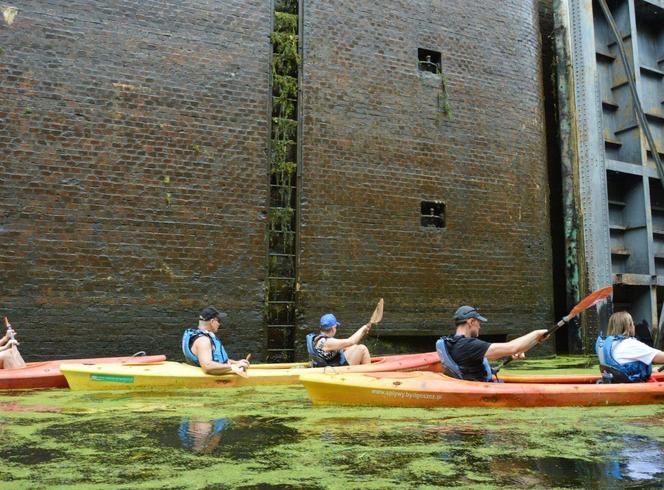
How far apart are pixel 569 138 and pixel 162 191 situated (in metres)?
8.05

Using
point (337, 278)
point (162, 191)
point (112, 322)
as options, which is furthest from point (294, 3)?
point (112, 322)

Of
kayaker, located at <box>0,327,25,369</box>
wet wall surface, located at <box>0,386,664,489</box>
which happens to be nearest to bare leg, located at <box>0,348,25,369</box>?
kayaker, located at <box>0,327,25,369</box>

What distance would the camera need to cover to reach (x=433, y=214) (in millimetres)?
10531

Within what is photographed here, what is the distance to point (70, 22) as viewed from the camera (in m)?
8.41

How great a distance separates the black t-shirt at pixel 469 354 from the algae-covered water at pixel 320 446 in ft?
1.34

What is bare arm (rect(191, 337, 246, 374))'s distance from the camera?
20.3 feet

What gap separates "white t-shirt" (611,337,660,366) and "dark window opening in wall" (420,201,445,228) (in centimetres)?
546

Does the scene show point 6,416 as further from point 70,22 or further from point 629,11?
point 629,11

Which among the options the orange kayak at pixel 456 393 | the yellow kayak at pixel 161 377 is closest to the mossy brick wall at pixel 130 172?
the yellow kayak at pixel 161 377

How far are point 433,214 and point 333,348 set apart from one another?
4.68 metres

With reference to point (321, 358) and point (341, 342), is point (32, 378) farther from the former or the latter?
point (341, 342)

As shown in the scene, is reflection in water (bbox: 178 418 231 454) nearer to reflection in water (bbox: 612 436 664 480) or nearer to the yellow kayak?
the yellow kayak

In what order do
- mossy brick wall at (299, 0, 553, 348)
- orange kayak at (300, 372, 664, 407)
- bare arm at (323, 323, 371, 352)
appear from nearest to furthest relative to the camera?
1. orange kayak at (300, 372, 664, 407)
2. bare arm at (323, 323, 371, 352)
3. mossy brick wall at (299, 0, 553, 348)

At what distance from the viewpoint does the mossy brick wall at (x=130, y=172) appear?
311 inches
